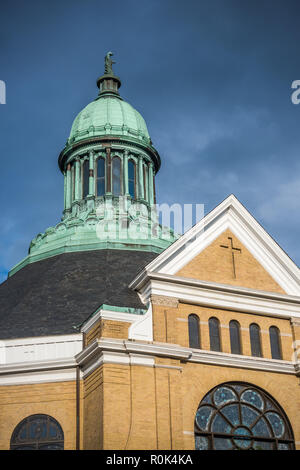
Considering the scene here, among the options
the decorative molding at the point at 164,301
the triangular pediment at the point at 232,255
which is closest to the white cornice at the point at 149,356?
the decorative molding at the point at 164,301

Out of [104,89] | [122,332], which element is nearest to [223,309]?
[122,332]

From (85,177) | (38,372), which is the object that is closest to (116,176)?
(85,177)

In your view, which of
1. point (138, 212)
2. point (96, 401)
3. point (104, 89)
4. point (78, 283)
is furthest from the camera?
point (104, 89)

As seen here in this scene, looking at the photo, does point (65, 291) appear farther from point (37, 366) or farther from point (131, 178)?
point (131, 178)

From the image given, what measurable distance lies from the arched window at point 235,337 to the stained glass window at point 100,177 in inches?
638

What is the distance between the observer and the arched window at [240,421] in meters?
26.2

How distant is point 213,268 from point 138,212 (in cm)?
1223

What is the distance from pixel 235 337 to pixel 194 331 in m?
1.80

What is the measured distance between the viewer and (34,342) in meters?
28.4

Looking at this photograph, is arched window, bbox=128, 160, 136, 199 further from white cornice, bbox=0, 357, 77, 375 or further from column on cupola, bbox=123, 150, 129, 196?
white cornice, bbox=0, 357, 77, 375

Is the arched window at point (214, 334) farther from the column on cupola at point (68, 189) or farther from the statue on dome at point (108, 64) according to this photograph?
the statue on dome at point (108, 64)

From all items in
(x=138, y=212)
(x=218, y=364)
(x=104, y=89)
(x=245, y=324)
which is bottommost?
(x=218, y=364)
